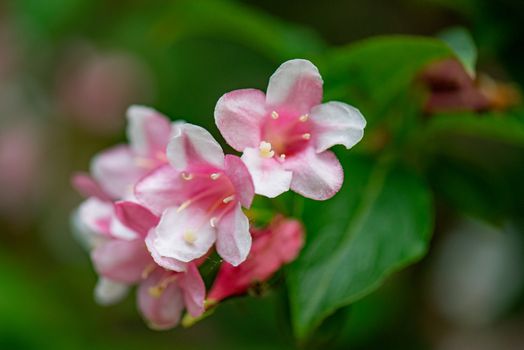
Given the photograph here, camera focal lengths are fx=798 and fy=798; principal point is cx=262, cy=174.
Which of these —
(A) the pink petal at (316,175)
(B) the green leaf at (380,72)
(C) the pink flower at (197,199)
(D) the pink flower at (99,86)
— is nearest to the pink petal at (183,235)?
(C) the pink flower at (197,199)

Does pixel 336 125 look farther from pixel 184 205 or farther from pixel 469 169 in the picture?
pixel 469 169

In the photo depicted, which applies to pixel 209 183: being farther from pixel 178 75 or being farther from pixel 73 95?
pixel 73 95

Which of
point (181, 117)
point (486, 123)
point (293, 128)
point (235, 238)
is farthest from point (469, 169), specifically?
point (181, 117)

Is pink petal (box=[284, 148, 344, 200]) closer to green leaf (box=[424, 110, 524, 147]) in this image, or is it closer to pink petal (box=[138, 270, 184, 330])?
pink petal (box=[138, 270, 184, 330])

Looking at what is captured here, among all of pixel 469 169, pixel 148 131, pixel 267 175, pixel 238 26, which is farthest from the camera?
pixel 238 26

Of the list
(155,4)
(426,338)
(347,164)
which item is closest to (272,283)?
(347,164)

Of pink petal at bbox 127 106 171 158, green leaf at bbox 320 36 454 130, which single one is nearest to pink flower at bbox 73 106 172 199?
pink petal at bbox 127 106 171 158

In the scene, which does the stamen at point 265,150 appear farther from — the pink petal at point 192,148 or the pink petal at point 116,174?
the pink petal at point 116,174
